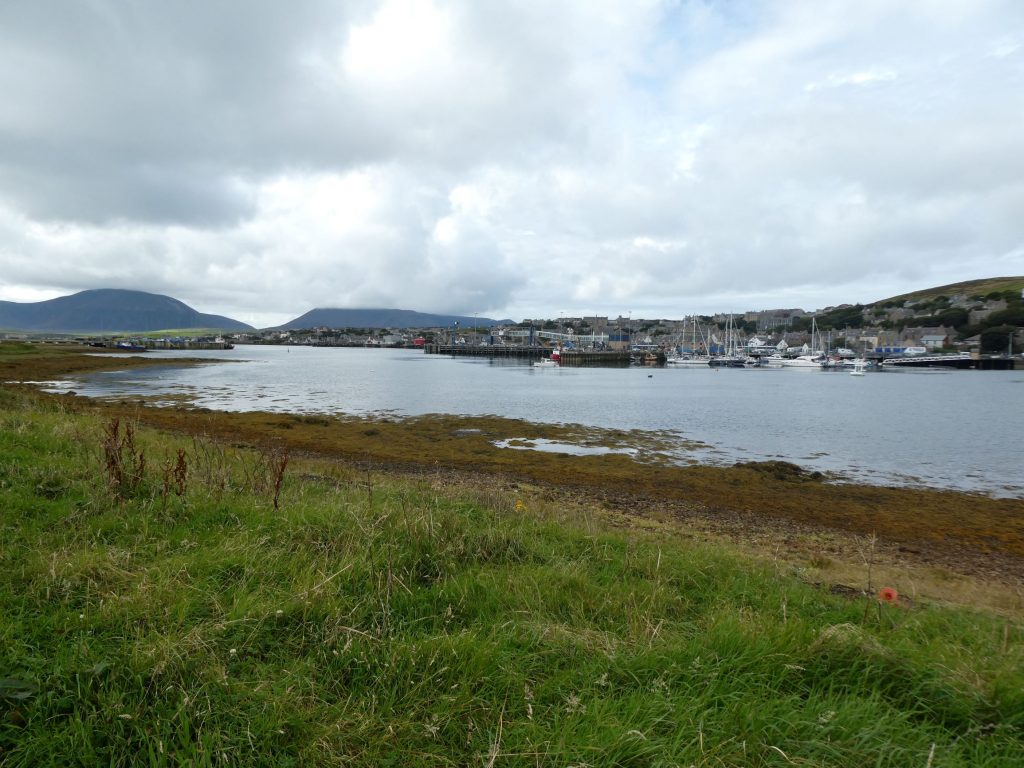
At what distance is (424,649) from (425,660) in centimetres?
8

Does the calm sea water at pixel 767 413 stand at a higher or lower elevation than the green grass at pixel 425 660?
lower

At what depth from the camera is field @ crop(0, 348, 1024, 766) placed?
2.84 meters

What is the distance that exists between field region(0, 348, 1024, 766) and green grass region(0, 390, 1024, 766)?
17 mm

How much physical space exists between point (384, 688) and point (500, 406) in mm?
38887

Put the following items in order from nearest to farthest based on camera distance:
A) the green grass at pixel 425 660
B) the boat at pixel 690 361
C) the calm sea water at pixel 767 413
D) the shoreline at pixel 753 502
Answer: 1. the green grass at pixel 425 660
2. the shoreline at pixel 753 502
3. the calm sea water at pixel 767 413
4. the boat at pixel 690 361

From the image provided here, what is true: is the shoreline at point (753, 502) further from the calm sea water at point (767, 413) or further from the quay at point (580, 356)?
the quay at point (580, 356)

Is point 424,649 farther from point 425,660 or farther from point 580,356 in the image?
point 580,356

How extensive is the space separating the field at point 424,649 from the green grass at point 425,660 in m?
0.02

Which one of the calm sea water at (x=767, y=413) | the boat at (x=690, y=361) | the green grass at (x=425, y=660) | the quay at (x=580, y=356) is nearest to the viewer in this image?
the green grass at (x=425, y=660)

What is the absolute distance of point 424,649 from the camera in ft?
11.7

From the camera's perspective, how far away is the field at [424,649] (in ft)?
9.32

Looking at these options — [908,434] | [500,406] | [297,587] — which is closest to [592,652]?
[297,587]

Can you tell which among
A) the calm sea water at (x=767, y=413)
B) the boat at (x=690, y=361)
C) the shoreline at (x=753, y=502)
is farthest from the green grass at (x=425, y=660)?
the boat at (x=690, y=361)

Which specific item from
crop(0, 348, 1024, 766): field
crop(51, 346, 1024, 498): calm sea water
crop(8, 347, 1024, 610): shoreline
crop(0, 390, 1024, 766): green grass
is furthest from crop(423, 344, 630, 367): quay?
crop(0, 390, 1024, 766): green grass
